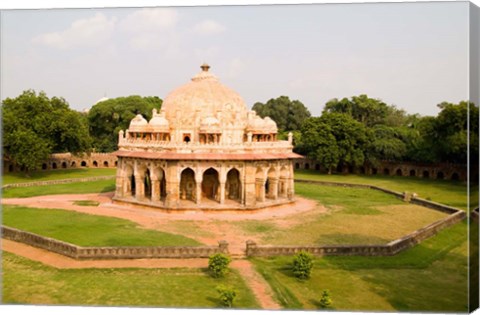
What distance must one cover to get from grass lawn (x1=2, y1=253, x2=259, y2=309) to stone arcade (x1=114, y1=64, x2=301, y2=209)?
1101 cm

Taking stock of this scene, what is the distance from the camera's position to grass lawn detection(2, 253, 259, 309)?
49.2ft

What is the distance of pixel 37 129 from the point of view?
144ft

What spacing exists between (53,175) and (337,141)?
84.8 feet

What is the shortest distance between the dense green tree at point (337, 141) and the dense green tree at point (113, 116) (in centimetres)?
2114

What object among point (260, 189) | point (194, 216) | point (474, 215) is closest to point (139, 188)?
point (194, 216)

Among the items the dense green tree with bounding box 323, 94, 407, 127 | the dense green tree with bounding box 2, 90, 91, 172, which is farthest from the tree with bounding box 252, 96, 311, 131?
the dense green tree with bounding box 2, 90, 91, 172

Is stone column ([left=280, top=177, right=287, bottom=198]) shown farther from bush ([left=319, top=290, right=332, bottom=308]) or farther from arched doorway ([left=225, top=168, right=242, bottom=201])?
bush ([left=319, top=290, right=332, bottom=308])

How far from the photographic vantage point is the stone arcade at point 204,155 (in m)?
28.9

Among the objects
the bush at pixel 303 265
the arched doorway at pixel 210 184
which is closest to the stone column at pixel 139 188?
A: the arched doorway at pixel 210 184

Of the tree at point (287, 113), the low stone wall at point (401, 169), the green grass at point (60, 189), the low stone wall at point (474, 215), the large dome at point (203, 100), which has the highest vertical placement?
the tree at point (287, 113)

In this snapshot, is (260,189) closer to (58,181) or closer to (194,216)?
(194,216)

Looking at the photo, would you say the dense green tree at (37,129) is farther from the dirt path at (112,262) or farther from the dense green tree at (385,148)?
the dense green tree at (385,148)

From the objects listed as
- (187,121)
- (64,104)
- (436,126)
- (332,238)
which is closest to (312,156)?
(436,126)

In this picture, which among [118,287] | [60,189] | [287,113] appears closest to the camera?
[118,287]
